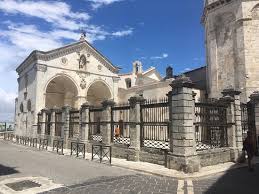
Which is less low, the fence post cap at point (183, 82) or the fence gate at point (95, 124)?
the fence post cap at point (183, 82)

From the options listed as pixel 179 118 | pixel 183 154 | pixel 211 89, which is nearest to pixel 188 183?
pixel 183 154

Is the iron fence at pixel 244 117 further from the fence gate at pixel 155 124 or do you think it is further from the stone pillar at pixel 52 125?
the stone pillar at pixel 52 125

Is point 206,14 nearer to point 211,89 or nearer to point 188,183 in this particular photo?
point 211,89

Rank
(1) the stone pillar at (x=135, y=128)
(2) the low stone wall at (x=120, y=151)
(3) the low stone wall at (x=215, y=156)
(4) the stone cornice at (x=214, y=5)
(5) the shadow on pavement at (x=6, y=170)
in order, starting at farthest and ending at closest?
(4) the stone cornice at (x=214, y=5)
(2) the low stone wall at (x=120, y=151)
(1) the stone pillar at (x=135, y=128)
(3) the low stone wall at (x=215, y=156)
(5) the shadow on pavement at (x=6, y=170)

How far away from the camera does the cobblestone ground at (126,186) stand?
7061 millimetres

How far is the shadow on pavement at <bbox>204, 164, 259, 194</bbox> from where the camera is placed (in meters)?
7.16

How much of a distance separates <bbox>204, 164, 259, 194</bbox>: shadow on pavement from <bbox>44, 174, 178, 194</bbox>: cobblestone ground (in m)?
1.21

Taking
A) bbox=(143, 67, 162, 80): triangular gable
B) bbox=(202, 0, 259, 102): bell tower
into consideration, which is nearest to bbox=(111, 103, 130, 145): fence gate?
bbox=(202, 0, 259, 102): bell tower

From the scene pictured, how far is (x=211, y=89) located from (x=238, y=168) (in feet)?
45.3

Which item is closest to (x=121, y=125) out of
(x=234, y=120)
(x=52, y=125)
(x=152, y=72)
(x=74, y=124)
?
(x=234, y=120)

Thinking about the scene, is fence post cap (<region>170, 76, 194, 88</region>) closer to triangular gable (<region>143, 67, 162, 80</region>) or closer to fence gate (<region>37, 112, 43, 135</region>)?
fence gate (<region>37, 112, 43, 135</region>)

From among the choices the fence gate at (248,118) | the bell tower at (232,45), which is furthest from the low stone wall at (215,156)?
the bell tower at (232,45)

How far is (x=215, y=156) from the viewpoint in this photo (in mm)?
11156

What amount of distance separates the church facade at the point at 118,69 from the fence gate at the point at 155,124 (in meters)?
5.71
